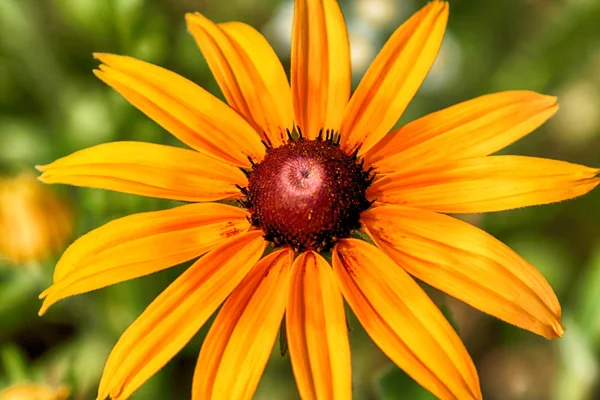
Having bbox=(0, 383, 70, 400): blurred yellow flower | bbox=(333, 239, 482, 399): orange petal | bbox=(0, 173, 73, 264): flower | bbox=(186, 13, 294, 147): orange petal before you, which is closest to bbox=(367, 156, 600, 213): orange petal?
bbox=(333, 239, 482, 399): orange petal

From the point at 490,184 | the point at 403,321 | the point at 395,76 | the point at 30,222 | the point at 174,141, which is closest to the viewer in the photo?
the point at 403,321

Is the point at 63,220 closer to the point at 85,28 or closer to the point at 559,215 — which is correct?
the point at 85,28

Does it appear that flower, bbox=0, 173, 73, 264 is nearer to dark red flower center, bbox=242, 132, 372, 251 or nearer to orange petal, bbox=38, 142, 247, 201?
orange petal, bbox=38, 142, 247, 201

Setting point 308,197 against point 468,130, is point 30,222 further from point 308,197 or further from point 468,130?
point 468,130

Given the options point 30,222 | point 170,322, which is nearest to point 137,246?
point 170,322

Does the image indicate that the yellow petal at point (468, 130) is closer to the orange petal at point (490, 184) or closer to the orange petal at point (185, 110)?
the orange petal at point (490, 184)

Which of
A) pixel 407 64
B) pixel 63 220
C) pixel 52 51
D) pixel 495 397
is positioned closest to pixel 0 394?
pixel 63 220

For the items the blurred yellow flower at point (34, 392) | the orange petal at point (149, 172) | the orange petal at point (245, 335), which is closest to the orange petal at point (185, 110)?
the orange petal at point (149, 172)
